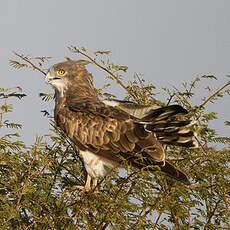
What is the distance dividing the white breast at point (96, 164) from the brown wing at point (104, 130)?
8 centimetres

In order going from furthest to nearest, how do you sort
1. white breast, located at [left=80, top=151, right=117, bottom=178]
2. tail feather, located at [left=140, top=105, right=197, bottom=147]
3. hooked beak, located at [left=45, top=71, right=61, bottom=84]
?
hooked beak, located at [left=45, top=71, right=61, bottom=84]
white breast, located at [left=80, top=151, right=117, bottom=178]
tail feather, located at [left=140, top=105, right=197, bottom=147]

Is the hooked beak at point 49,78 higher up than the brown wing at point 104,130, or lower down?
higher up

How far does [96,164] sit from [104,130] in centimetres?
Result: 44

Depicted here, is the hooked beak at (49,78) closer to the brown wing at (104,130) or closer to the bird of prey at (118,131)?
the bird of prey at (118,131)

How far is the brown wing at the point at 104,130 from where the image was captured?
477 cm

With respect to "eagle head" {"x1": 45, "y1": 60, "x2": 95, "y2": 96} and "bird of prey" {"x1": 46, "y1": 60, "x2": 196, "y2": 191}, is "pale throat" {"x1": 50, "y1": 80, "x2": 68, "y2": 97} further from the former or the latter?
"bird of prey" {"x1": 46, "y1": 60, "x2": 196, "y2": 191}

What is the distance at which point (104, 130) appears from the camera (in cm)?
501

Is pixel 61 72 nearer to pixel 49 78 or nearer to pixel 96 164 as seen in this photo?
pixel 49 78

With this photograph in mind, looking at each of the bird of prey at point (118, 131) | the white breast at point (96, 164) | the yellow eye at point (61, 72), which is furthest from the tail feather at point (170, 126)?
the yellow eye at point (61, 72)

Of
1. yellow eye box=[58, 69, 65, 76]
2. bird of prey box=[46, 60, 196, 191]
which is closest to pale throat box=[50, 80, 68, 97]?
yellow eye box=[58, 69, 65, 76]

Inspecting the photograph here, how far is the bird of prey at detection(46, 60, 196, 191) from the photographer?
4.47 m

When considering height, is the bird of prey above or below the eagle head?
below

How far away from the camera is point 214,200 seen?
194 inches

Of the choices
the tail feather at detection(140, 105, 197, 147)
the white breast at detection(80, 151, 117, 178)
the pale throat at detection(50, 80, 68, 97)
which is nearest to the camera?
the tail feather at detection(140, 105, 197, 147)
